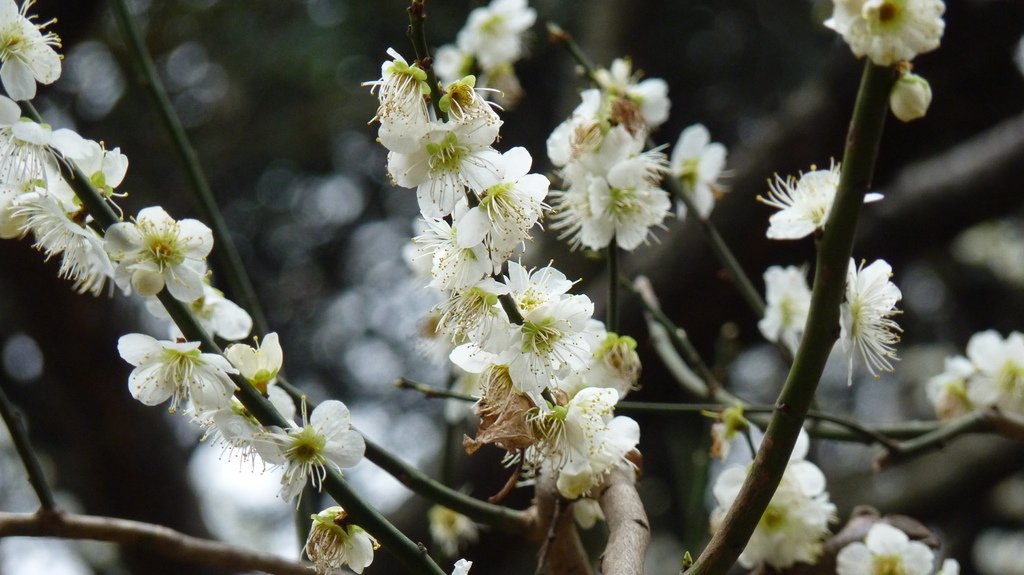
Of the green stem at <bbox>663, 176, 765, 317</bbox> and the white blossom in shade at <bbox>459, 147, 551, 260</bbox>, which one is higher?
the green stem at <bbox>663, 176, 765, 317</bbox>

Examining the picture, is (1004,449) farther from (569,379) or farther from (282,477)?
(282,477)

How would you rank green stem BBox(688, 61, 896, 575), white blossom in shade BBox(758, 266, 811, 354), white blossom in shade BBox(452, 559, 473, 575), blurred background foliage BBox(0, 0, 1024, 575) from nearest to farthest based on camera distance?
green stem BBox(688, 61, 896, 575)
white blossom in shade BBox(452, 559, 473, 575)
white blossom in shade BBox(758, 266, 811, 354)
blurred background foliage BBox(0, 0, 1024, 575)

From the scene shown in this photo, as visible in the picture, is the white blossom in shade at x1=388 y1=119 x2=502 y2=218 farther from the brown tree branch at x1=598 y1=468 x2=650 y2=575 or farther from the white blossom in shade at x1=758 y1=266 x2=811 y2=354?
the white blossom in shade at x1=758 y1=266 x2=811 y2=354

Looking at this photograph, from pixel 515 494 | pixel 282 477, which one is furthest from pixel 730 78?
pixel 282 477

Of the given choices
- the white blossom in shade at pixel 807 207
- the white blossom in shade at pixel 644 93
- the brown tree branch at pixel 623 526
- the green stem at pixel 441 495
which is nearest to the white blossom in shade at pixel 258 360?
the green stem at pixel 441 495

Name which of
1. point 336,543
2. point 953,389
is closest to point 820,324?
point 336,543

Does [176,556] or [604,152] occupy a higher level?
[604,152]

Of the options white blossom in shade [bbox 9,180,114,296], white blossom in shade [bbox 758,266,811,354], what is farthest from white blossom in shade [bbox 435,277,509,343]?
white blossom in shade [bbox 758,266,811,354]

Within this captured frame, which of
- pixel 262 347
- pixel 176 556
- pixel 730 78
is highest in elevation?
pixel 730 78
